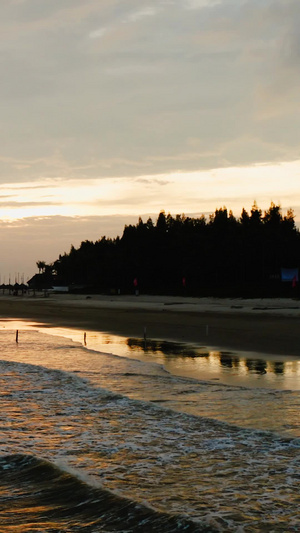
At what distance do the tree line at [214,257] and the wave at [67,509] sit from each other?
6946 cm

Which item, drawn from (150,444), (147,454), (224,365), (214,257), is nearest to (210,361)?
(224,365)

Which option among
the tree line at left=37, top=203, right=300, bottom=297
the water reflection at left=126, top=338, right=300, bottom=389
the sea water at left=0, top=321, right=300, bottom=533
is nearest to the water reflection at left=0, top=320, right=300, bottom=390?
the water reflection at left=126, top=338, right=300, bottom=389

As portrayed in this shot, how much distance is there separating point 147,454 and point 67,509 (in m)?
2.74

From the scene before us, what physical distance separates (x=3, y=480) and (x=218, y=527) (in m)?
3.48

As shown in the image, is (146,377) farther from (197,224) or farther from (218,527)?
(197,224)

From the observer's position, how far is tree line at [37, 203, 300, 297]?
327 ft

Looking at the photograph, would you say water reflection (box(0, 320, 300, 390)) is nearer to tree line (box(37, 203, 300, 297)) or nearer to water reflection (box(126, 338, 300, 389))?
water reflection (box(126, 338, 300, 389))

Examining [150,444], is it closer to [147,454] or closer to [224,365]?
[147,454]

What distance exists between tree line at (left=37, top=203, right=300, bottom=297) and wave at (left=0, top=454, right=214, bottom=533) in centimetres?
6946

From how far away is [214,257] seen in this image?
10631 centimetres

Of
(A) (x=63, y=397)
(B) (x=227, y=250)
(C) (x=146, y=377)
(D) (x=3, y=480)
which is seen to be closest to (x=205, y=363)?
(C) (x=146, y=377)

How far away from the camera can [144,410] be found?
1373cm

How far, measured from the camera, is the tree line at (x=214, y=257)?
327 feet

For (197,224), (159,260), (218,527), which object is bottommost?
(218,527)
